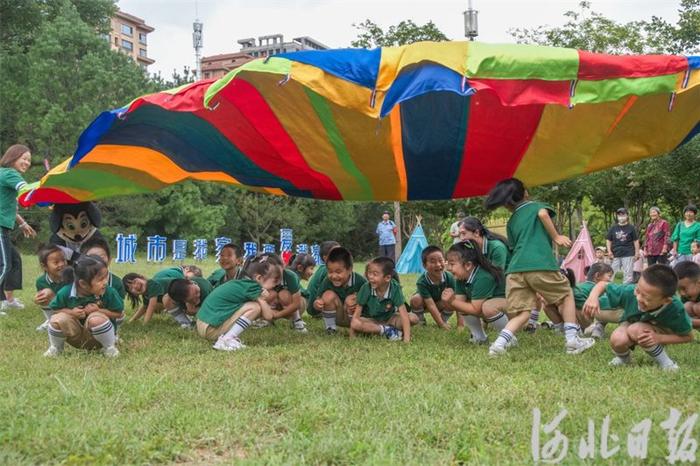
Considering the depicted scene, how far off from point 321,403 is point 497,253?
2.41m

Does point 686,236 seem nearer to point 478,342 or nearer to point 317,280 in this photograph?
point 478,342

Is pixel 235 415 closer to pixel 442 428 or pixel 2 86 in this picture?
pixel 442 428

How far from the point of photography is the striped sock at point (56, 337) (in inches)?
158

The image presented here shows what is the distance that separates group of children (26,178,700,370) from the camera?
375cm

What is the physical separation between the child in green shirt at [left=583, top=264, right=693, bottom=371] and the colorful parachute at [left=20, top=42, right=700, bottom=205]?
1.08m

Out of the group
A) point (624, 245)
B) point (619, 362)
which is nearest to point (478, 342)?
point (619, 362)

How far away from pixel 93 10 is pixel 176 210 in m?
7.77

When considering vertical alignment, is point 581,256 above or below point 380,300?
below

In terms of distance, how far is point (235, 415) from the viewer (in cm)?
267

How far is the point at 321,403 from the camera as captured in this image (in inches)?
110

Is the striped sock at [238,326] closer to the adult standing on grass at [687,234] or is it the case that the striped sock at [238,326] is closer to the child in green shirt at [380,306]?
the child in green shirt at [380,306]

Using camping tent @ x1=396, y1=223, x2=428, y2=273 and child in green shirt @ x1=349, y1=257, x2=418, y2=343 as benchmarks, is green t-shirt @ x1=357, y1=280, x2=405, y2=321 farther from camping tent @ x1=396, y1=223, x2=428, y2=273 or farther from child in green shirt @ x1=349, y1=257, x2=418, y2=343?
camping tent @ x1=396, y1=223, x2=428, y2=273

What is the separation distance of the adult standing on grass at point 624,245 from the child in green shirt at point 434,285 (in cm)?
550

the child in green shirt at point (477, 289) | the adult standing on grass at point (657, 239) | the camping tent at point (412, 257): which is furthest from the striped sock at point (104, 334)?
the camping tent at point (412, 257)
